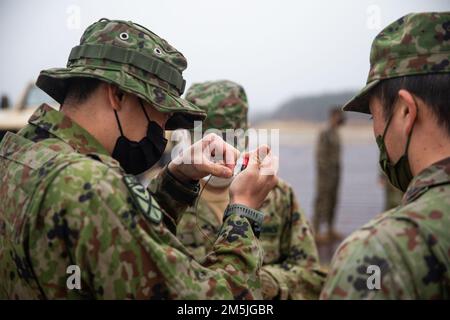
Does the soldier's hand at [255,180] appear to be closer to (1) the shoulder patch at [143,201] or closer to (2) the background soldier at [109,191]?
(2) the background soldier at [109,191]

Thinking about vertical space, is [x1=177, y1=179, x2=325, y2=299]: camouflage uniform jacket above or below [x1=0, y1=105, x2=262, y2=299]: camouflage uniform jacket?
below

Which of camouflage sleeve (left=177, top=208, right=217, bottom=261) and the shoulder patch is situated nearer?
the shoulder patch

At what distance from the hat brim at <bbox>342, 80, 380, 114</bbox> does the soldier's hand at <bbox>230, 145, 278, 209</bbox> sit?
1.31ft

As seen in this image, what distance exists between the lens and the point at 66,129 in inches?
87.4

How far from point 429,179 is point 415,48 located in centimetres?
44

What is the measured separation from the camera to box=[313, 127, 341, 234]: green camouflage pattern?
1034 centimetres

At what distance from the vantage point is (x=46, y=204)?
194 cm

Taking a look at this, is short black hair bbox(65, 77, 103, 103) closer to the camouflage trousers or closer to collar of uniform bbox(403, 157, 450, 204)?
collar of uniform bbox(403, 157, 450, 204)

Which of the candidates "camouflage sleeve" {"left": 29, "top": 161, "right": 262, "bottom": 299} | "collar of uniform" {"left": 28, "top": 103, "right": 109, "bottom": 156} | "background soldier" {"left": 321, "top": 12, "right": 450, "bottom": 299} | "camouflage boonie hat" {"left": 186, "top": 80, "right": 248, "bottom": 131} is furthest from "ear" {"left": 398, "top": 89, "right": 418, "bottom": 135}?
"camouflage boonie hat" {"left": 186, "top": 80, "right": 248, "bottom": 131}

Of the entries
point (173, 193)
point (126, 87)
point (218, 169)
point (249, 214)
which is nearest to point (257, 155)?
point (218, 169)

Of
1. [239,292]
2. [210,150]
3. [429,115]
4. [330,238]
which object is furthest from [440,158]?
[330,238]

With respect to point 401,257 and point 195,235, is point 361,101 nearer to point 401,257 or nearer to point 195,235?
point 401,257

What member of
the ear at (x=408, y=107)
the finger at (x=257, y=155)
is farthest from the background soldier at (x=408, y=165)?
the finger at (x=257, y=155)

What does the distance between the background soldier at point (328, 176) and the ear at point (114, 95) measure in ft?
27.1
